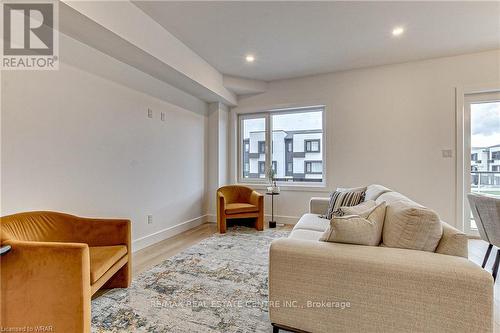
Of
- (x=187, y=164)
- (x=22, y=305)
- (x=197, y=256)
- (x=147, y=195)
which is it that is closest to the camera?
(x=22, y=305)

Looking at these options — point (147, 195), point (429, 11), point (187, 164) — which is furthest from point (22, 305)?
point (429, 11)

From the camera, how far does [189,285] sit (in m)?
2.14

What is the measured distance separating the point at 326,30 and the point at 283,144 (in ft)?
7.38

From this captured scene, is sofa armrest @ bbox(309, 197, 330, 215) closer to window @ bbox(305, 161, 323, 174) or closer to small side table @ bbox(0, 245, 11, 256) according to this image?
window @ bbox(305, 161, 323, 174)

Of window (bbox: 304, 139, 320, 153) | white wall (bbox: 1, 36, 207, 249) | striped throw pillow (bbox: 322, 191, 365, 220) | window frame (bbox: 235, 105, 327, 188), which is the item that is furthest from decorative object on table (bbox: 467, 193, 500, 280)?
white wall (bbox: 1, 36, 207, 249)

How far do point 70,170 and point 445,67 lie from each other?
514 centimetres

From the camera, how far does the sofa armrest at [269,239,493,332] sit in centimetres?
112

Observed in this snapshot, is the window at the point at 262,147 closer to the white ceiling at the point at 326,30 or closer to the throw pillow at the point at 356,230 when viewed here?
the white ceiling at the point at 326,30

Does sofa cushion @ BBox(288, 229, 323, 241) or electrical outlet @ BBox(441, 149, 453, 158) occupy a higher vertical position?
electrical outlet @ BBox(441, 149, 453, 158)

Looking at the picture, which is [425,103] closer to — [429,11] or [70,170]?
[429,11]

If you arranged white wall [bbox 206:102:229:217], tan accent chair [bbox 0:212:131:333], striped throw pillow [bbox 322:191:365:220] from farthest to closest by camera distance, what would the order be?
white wall [bbox 206:102:229:217] → striped throw pillow [bbox 322:191:365:220] → tan accent chair [bbox 0:212:131:333]

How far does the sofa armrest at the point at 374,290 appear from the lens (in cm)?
112

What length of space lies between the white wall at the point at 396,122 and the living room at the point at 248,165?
2 cm

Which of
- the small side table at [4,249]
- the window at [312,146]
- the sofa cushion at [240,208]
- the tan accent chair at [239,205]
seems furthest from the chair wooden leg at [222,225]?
the small side table at [4,249]
